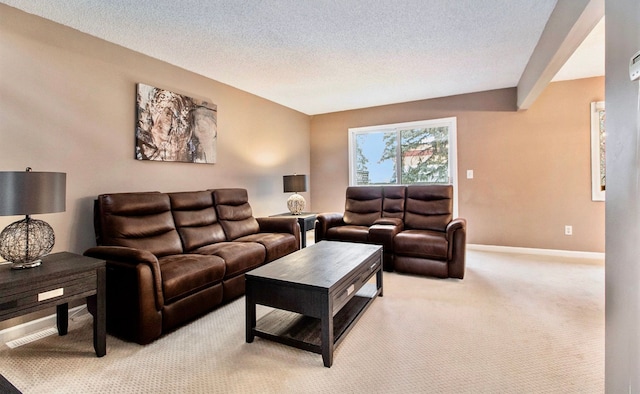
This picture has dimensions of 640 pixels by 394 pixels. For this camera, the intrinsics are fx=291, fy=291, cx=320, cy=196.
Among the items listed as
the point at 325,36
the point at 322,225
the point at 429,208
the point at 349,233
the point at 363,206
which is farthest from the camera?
the point at 363,206

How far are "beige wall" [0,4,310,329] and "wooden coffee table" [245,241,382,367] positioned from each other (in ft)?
5.58

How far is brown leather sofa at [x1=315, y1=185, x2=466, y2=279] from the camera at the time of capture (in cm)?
308

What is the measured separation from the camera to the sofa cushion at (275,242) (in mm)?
3016

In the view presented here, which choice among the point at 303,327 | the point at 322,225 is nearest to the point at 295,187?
the point at 322,225

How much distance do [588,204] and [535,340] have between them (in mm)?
2965

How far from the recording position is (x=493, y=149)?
427 centimetres

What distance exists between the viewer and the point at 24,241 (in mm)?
1689

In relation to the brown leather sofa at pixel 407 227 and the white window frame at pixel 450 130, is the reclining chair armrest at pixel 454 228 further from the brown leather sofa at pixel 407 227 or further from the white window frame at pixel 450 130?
A: the white window frame at pixel 450 130

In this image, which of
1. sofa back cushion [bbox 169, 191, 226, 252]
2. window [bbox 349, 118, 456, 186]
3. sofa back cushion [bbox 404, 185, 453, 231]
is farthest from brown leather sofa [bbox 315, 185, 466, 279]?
sofa back cushion [bbox 169, 191, 226, 252]

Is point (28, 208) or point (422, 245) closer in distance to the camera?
point (28, 208)

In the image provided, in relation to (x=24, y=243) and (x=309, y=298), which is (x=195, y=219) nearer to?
(x=24, y=243)

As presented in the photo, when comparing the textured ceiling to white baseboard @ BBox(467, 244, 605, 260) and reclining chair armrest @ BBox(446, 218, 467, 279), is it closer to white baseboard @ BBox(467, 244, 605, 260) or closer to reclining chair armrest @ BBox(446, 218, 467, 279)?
reclining chair armrest @ BBox(446, 218, 467, 279)

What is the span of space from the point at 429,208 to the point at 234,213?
2.46 m

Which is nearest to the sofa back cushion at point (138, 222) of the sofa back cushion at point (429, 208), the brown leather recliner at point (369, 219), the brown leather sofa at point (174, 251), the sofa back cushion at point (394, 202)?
the brown leather sofa at point (174, 251)
